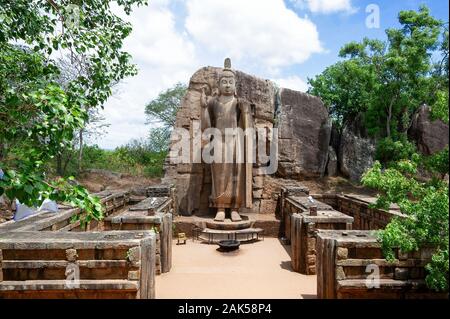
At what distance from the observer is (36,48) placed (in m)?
4.64

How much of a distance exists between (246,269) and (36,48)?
16.6 feet

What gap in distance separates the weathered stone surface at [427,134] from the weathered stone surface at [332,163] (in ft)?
11.3

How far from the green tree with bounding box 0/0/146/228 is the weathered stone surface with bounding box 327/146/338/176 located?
10769mm

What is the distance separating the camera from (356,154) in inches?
582

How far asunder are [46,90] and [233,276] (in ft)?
14.8

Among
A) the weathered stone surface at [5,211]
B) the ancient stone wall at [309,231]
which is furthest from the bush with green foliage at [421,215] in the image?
the weathered stone surface at [5,211]

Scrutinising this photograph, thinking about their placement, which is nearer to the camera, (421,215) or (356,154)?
(421,215)

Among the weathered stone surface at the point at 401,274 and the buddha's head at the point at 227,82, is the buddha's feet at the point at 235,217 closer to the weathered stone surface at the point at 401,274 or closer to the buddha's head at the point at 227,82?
the buddha's head at the point at 227,82

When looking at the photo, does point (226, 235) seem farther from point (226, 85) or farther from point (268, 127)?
point (268, 127)

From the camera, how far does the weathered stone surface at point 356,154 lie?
Result: 1471 centimetres

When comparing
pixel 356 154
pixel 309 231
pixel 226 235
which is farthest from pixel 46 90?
pixel 356 154

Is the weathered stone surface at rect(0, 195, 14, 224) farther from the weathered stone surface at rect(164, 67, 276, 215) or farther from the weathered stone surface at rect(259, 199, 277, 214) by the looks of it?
the weathered stone surface at rect(259, 199, 277, 214)
